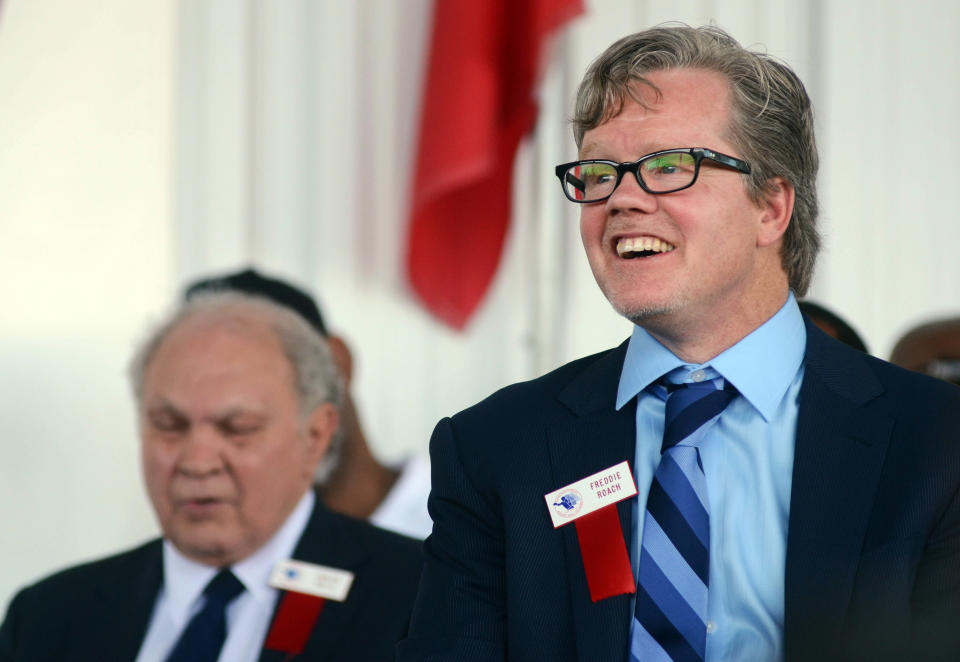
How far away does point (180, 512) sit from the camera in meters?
2.79

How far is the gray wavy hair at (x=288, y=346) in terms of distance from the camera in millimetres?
3000

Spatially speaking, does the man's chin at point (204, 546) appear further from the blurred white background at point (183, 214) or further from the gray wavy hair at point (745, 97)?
the blurred white background at point (183, 214)

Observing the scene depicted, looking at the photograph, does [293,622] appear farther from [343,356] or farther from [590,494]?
[343,356]

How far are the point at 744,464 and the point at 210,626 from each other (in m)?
1.32

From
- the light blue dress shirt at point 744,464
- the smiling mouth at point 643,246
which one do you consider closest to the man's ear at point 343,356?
the light blue dress shirt at point 744,464

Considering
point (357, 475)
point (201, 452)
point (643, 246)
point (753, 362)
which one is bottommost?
point (357, 475)

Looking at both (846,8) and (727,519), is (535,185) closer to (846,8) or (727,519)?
(846,8)

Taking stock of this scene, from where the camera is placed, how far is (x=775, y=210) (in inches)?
79.0

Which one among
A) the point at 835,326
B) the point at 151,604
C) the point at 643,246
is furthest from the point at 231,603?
the point at 835,326

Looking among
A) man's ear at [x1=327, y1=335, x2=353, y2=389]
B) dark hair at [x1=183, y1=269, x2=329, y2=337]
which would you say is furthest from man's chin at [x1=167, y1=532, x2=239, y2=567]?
man's ear at [x1=327, y1=335, x2=353, y2=389]

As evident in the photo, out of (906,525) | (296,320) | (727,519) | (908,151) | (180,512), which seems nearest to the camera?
(906,525)

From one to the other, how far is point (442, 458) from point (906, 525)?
27.2 inches

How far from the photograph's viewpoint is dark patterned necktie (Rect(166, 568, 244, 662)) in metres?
2.65

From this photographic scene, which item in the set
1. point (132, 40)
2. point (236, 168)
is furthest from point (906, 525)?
point (132, 40)
